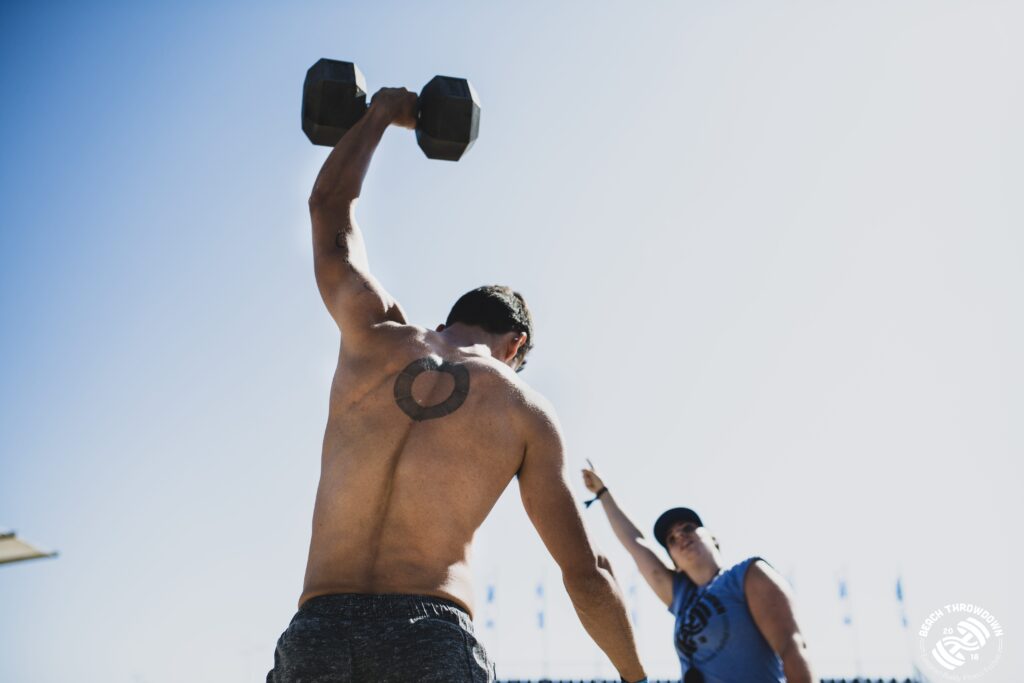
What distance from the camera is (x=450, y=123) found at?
2.96 meters

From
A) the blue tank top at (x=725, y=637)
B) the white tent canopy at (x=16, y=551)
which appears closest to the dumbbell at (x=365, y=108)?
the blue tank top at (x=725, y=637)

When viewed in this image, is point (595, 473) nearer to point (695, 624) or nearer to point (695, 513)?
point (695, 513)

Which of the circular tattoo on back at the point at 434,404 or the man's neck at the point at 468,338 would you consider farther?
the man's neck at the point at 468,338

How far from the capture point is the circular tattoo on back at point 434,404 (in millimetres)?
1855

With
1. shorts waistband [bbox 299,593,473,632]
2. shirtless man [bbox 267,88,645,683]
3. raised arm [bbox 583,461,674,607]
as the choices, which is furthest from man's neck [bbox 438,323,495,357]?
raised arm [bbox 583,461,674,607]

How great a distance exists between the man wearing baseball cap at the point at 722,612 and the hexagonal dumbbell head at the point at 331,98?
237 cm

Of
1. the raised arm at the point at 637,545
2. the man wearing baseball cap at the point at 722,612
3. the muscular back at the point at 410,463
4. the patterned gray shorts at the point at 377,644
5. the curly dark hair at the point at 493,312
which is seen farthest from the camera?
the raised arm at the point at 637,545

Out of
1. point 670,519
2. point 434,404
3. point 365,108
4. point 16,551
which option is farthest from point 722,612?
point 16,551

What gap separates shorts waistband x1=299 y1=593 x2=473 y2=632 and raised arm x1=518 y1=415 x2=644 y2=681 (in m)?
0.31

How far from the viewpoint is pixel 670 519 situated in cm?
383

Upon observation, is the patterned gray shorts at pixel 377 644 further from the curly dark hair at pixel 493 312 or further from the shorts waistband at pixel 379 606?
the curly dark hair at pixel 493 312

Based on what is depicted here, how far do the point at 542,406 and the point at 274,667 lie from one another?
84 centimetres

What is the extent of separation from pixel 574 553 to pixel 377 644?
0.51 m

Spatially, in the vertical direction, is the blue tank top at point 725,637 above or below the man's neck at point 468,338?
below
